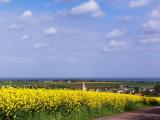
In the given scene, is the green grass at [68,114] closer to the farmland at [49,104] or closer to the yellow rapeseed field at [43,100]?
the farmland at [49,104]

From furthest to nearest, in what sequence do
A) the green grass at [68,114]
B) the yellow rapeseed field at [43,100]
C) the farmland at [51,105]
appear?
the green grass at [68,114] < the farmland at [51,105] < the yellow rapeseed field at [43,100]

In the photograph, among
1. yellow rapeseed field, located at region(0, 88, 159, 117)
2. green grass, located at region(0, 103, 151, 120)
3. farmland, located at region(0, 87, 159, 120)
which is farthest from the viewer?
green grass, located at region(0, 103, 151, 120)

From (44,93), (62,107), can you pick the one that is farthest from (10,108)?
(62,107)

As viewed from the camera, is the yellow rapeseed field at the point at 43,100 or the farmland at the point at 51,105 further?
the farmland at the point at 51,105

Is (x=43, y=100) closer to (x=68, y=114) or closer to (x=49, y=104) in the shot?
(x=49, y=104)

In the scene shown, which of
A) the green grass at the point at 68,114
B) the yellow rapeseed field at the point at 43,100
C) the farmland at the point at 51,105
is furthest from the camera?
the green grass at the point at 68,114

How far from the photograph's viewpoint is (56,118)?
19.1 meters

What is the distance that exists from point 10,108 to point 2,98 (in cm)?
47

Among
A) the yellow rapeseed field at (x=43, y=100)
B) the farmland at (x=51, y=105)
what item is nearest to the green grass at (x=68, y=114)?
the farmland at (x=51, y=105)

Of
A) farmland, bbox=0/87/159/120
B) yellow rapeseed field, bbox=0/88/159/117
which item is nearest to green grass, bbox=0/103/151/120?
farmland, bbox=0/87/159/120

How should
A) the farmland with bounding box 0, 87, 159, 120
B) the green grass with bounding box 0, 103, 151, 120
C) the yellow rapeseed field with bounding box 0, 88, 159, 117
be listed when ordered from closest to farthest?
1. the yellow rapeseed field with bounding box 0, 88, 159, 117
2. the farmland with bounding box 0, 87, 159, 120
3. the green grass with bounding box 0, 103, 151, 120

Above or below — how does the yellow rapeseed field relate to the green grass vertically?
above

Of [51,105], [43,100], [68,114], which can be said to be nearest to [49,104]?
[51,105]

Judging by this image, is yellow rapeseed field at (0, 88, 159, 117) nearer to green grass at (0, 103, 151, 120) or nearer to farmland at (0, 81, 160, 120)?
farmland at (0, 81, 160, 120)
